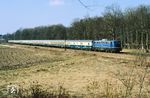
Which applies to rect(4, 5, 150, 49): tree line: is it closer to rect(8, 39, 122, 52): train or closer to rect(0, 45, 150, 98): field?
rect(8, 39, 122, 52): train

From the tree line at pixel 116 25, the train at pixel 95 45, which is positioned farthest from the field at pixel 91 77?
the tree line at pixel 116 25

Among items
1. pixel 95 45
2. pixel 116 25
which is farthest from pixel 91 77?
pixel 116 25

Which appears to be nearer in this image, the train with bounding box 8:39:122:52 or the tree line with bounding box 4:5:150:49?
the train with bounding box 8:39:122:52

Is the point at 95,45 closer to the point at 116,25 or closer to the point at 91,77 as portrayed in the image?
the point at 116,25

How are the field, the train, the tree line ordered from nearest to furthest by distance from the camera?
the field < the train < the tree line

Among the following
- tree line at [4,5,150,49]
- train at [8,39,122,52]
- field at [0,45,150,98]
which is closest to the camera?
field at [0,45,150,98]

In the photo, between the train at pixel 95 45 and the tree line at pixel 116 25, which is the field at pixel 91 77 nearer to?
the train at pixel 95 45

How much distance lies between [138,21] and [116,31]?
41.8 feet

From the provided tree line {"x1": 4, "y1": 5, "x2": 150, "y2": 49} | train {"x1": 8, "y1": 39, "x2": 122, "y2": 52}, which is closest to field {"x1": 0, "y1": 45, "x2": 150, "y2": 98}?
train {"x1": 8, "y1": 39, "x2": 122, "y2": 52}

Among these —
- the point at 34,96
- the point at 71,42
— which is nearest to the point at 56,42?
the point at 71,42

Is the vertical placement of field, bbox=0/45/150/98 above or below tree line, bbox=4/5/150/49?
below

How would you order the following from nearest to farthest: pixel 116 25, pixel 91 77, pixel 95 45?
pixel 91 77 → pixel 95 45 → pixel 116 25

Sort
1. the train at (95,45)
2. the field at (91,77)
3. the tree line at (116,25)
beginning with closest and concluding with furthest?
1. the field at (91,77)
2. the train at (95,45)
3. the tree line at (116,25)

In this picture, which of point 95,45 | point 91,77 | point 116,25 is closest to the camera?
point 91,77
